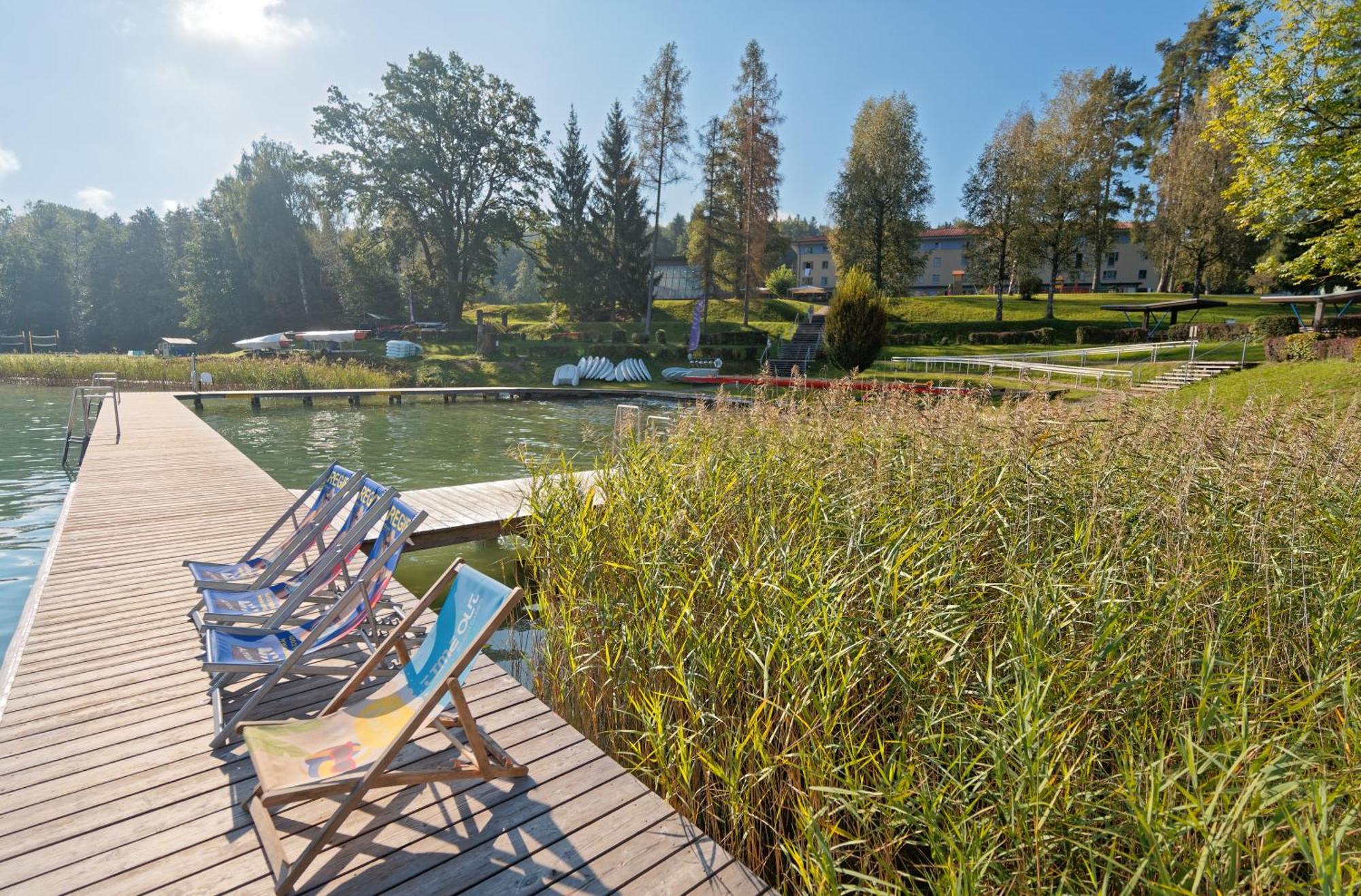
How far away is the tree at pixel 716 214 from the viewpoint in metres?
35.1

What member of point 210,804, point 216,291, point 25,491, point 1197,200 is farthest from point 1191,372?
point 216,291

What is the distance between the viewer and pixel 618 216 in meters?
40.5

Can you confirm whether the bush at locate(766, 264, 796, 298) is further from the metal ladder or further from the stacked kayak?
the metal ladder

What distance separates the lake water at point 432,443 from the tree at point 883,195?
838 inches

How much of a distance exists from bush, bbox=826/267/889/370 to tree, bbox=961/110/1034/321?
14444mm

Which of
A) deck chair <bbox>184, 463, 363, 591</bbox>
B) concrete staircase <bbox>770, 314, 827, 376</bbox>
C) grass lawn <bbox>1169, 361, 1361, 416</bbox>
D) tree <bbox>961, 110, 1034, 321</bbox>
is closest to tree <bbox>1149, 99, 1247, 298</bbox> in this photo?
tree <bbox>961, 110, 1034, 321</bbox>

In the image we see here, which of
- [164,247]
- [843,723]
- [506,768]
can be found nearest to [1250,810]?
[843,723]

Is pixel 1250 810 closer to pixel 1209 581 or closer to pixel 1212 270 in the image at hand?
pixel 1209 581

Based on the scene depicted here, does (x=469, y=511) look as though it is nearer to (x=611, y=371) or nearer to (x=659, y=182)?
(x=611, y=371)

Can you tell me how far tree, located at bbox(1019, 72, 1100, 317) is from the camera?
31922 mm

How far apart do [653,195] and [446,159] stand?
11812 millimetres

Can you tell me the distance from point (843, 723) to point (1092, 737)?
90cm

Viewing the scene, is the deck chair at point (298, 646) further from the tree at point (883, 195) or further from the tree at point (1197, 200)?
the tree at point (1197, 200)

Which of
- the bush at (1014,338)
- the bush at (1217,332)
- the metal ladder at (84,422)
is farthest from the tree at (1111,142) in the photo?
the metal ladder at (84,422)
